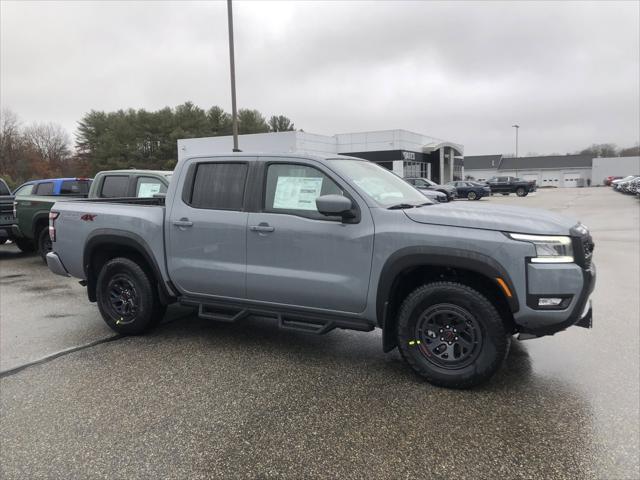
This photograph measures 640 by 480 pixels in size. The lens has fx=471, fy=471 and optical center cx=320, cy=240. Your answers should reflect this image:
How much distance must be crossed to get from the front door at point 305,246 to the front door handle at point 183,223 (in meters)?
0.70

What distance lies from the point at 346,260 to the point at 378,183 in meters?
0.93

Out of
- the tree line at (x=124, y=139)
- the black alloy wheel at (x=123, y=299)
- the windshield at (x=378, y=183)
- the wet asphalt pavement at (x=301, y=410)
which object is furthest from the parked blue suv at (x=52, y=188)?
the tree line at (x=124, y=139)

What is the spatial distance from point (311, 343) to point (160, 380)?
5.13 feet

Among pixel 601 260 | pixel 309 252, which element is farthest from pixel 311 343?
pixel 601 260

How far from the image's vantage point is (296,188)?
4301mm

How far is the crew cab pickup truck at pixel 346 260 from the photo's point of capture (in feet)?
11.3

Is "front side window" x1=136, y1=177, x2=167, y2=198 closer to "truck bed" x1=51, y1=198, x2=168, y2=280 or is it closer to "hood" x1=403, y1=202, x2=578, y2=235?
"truck bed" x1=51, y1=198, x2=168, y2=280

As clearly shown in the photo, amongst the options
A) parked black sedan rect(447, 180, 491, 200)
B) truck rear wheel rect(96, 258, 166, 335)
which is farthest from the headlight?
parked black sedan rect(447, 180, 491, 200)

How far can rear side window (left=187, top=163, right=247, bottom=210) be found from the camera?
4543mm

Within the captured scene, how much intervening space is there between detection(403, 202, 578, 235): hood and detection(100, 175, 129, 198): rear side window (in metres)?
6.67

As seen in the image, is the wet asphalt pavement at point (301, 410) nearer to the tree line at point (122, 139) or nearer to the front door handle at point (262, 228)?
the front door handle at point (262, 228)

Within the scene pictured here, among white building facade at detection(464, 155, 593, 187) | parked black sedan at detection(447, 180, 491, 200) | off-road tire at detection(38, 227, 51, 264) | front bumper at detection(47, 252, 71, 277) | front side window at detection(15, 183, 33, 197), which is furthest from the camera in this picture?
white building facade at detection(464, 155, 593, 187)

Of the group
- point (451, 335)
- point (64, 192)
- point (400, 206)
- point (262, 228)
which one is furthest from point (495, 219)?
point (64, 192)

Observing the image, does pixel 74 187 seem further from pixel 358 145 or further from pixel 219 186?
pixel 358 145
